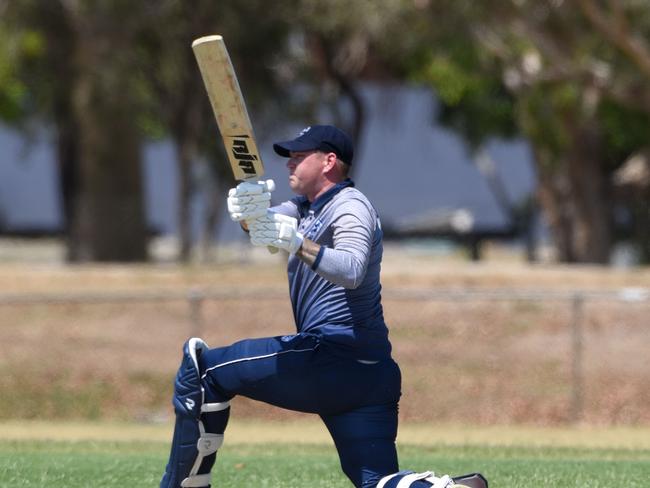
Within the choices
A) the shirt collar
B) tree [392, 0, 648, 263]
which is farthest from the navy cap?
tree [392, 0, 648, 263]

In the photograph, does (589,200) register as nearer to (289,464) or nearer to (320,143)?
(289,464)

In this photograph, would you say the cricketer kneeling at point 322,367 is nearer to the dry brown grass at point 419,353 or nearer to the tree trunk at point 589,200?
the dry brown grass at point 419,353

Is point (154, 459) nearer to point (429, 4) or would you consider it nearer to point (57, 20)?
point (429, 4)

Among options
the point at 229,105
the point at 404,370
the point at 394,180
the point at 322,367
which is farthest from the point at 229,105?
the point at 394,180

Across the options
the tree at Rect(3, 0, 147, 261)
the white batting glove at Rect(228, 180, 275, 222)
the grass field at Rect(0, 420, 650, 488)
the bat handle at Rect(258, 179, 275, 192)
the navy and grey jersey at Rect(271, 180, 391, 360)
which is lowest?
the grass field at Rect(0, 420, 650, 488)

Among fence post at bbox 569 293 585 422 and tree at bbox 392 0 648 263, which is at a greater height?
tree at bbox 392 0 648 263

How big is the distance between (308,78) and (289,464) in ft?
70.1

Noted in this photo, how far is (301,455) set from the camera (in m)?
11.1

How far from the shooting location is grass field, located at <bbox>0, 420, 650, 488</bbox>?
860 cm

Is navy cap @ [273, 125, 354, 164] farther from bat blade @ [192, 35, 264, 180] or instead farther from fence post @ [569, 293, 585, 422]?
fence post @ [569, 293, 585, 422]

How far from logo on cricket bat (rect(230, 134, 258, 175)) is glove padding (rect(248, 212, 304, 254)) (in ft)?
0.88

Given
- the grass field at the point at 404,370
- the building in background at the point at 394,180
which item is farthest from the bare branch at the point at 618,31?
the building in background at the point at 394,180

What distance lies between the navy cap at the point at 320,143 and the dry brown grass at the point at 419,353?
8498 millimetres

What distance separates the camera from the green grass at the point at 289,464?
848cm
